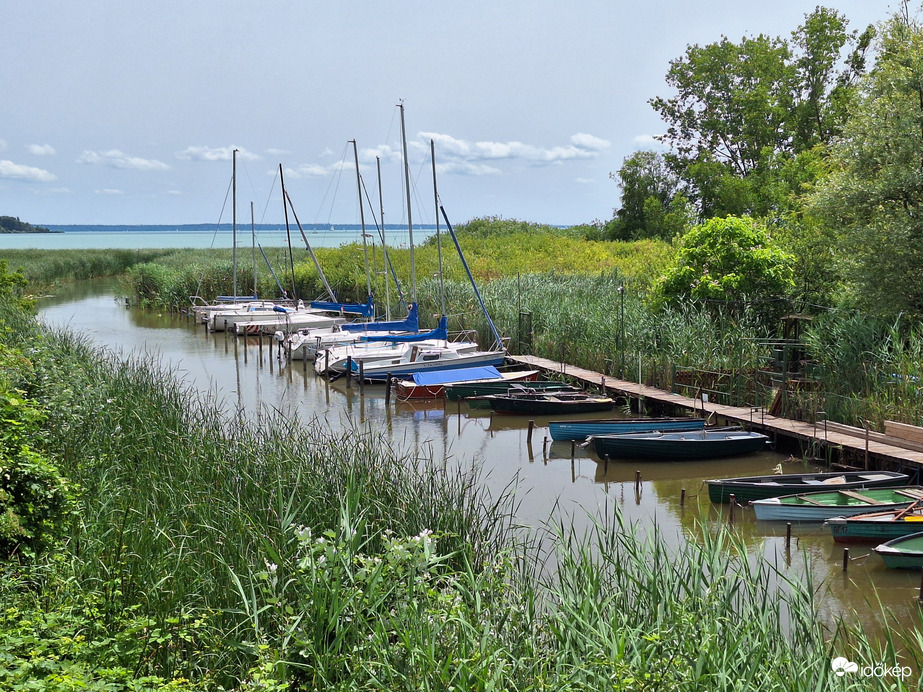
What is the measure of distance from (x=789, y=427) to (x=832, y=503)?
14.8 feet

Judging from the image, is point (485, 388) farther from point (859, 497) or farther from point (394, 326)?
point (859, 497)

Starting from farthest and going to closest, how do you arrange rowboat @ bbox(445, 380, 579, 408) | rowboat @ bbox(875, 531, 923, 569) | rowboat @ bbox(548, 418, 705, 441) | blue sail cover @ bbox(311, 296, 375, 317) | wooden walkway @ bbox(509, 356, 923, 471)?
blue sail cover @ bbox(311, 296, 375, 317), rowboat @ bbox(445, 380, 579, 408), rowboat @ bbox(548, 418, 705, 441), wooden walkway @ bbox(509, 356, 923, 471), rowboat @ bbox(875, 531, 923, 569)

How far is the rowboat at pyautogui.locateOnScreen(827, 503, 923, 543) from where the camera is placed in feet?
37.6

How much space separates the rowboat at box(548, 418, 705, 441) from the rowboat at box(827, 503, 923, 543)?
5.92 m

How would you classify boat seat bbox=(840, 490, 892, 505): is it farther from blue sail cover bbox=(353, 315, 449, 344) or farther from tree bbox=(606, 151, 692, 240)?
tree bbox=(606, 151, 692, 240)

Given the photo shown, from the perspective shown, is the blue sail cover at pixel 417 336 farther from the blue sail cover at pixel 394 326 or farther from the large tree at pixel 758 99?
the large tree at pixel 758 99

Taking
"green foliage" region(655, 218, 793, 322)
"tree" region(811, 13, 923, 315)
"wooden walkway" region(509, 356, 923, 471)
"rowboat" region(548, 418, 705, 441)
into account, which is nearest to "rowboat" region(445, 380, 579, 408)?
"wooden walkway" region(509, 356, 923, 471)

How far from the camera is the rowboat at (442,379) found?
24.3m

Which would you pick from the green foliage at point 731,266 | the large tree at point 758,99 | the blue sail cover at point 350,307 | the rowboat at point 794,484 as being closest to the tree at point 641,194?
the large tree at point 758,99

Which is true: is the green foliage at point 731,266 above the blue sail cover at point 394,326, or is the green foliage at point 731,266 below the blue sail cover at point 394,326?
above

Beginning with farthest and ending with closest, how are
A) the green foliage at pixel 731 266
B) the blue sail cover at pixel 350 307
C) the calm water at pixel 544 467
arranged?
the blue sail cover at pixel 350 307, the green foliage at pixel 731 266, the calm water at pixel 544 467

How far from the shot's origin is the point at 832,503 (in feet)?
41.7

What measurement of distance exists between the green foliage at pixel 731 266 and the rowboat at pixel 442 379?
5.09m

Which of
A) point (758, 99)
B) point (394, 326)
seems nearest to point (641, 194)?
point (758, 99)
